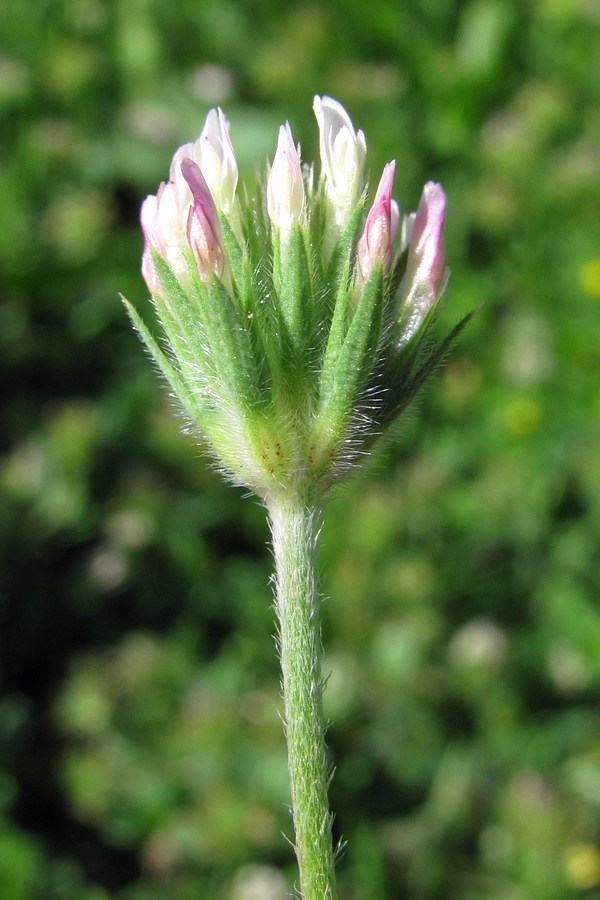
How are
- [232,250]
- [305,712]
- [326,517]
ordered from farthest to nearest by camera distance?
1. [326,517]
2. [232,250]
3. [305,712]

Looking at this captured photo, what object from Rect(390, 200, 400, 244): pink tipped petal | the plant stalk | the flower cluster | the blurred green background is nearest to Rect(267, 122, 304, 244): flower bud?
the flower cluster

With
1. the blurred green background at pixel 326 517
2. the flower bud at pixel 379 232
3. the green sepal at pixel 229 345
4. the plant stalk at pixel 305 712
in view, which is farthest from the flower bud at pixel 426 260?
the blurred green background at pixel 326 517

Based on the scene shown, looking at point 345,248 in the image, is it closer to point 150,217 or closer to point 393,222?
point 393,222

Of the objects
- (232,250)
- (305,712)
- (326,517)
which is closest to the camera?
(305,712)

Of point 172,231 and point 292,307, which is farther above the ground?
point 172,231

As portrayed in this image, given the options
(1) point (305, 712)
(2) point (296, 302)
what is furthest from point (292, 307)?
(1) point (305, 712)

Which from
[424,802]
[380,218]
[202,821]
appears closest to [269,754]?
[202,821]

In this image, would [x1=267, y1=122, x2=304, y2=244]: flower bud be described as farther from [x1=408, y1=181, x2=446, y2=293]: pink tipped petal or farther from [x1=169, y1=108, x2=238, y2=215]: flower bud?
[x1=408, y1=181, x2=446, y2=293]: pink tipped petal

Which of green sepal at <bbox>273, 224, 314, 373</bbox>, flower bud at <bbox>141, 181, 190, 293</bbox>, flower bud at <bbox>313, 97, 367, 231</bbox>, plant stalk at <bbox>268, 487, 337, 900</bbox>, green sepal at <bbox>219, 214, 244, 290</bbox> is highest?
flower bud at <bbox>313, 97, 367, 231</bbox>
